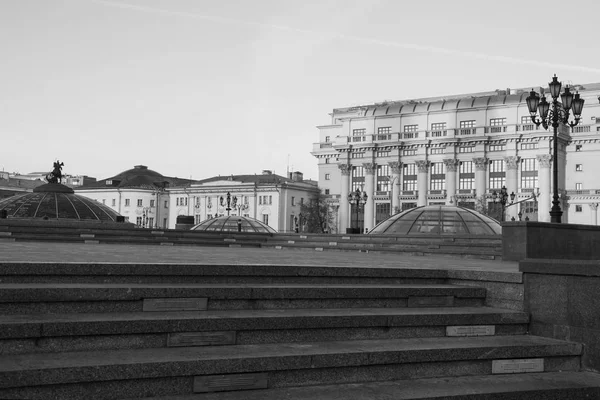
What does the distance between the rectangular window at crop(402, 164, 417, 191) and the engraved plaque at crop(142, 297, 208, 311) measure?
83351 mm

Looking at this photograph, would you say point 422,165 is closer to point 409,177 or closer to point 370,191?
A: point 409,177

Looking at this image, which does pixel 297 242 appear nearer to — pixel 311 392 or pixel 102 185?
pixel 311 392

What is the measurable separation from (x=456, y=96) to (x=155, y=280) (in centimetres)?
10124

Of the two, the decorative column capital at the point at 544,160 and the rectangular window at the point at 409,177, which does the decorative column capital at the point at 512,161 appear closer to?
the decorative column capital at the point at 544,160

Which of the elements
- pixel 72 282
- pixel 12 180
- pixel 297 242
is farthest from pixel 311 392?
pixel 12 180

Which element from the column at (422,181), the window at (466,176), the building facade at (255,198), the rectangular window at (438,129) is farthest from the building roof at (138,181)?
the window at (466,176)

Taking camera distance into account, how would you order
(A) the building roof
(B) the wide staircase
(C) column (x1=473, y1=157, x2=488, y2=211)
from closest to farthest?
1. (B) the wide staircase
2. (C) column (x1=473, y1=157, x2=488, y2=211)
3. (A) the building roof

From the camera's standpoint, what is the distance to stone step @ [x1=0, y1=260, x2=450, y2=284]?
6188 mm

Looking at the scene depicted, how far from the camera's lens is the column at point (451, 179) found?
83.2m

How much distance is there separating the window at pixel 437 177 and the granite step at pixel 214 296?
7969 cm

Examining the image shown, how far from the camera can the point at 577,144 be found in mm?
78625

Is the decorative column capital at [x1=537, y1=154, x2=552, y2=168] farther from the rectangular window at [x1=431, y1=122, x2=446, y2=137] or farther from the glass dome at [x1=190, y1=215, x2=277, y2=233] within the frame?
the glass dome at [x1=190, y1=215, x2=277, y2=233]

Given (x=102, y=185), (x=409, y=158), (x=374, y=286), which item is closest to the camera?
(x=374, y=286)

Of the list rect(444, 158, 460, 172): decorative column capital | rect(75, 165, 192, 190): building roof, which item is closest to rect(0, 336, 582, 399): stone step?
rect(444, 158, 460, 172): decorative column capital
